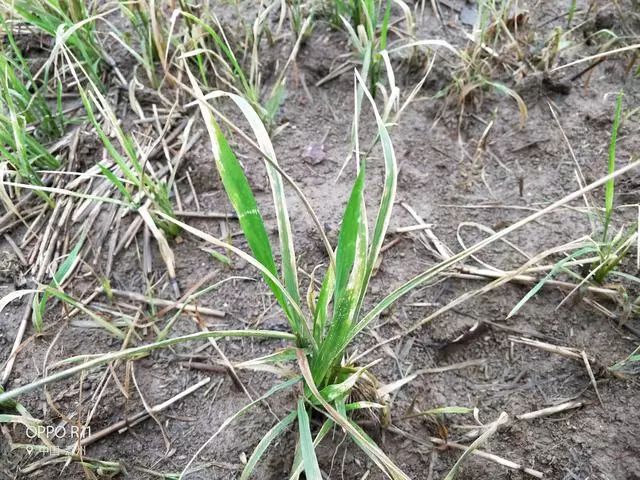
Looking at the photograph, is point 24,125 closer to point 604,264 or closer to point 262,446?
point 262,446

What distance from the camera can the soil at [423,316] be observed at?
0.90 metres

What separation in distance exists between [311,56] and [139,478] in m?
1.11

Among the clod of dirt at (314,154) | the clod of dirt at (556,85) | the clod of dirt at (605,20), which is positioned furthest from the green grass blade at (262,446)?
the clod of dirt at (605,20)

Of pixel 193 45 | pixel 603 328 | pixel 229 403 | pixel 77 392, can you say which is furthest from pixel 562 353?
pixel 193 45

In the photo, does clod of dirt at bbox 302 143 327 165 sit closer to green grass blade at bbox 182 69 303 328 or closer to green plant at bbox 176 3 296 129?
green plant at bbox 176 3 296 129

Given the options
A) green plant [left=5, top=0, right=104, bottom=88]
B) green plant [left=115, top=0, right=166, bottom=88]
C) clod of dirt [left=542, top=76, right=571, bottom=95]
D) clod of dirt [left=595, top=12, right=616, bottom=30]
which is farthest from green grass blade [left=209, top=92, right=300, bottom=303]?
clod of dirt [left=595, top=12, right=616, bottom=30]

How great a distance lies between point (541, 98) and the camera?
1.31m

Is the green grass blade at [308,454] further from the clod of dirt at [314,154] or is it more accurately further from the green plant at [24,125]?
the green plant at [24,125]

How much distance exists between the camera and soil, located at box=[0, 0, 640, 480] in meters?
0.90

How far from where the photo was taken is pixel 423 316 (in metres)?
1.03

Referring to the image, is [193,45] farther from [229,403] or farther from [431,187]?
[229,403]

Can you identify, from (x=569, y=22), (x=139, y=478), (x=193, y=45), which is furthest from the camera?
(x=569, y=22)

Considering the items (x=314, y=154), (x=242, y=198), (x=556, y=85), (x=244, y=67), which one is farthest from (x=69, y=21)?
(x=556, y=85)

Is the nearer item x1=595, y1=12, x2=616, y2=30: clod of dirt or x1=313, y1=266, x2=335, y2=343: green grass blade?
x1=313, y1=266, x2=335, y2=343: green grass blade
